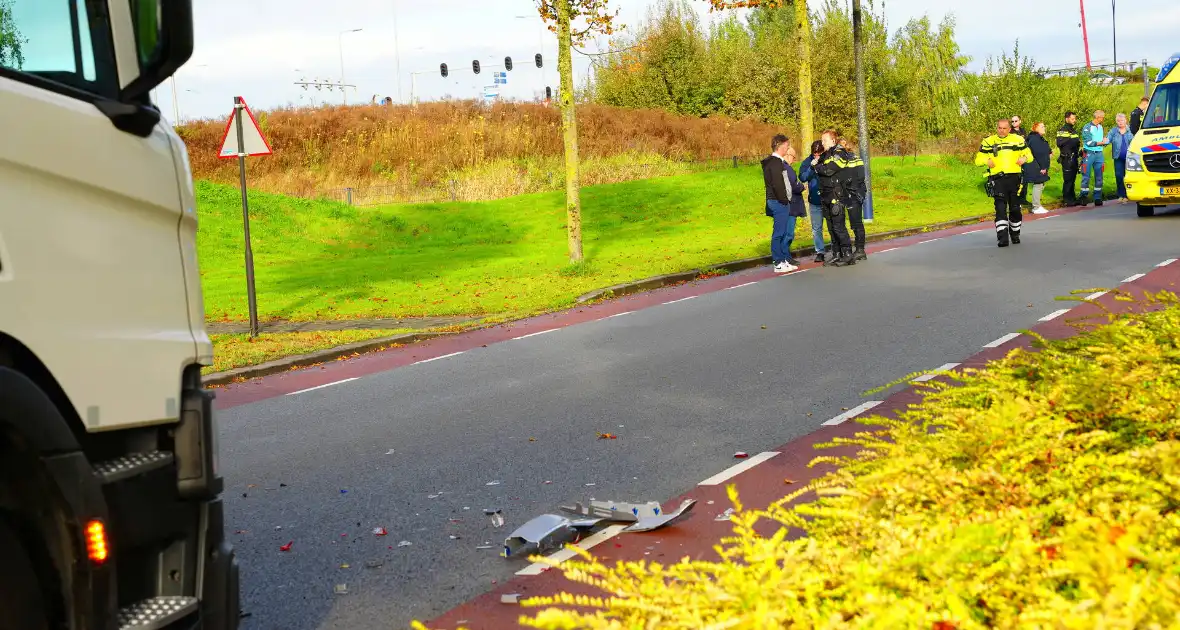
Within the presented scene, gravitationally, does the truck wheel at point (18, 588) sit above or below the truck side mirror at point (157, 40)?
below

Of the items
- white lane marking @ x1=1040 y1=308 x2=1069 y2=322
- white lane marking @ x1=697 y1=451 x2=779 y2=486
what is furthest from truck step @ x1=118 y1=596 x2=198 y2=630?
white lane marking @ x1=1040 y1=308 x2=1069 y2=322

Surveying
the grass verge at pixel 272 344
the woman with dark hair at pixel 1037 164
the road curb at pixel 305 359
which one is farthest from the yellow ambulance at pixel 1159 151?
the grass verge at pixel 272 344

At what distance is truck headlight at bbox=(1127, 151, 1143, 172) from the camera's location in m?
23.0

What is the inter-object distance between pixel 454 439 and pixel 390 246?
22.8 m

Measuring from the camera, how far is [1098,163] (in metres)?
28.9

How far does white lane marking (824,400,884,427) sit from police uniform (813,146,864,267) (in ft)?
35.7

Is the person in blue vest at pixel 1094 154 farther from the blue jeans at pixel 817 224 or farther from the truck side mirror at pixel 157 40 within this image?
the truck side mirror at pixel 157 40

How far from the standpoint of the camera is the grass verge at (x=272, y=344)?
1316 centimetres

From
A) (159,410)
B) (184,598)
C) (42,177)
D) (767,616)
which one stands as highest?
(42,177)

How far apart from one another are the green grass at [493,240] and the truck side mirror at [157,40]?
13.0 m

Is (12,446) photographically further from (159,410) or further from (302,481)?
(302,481)

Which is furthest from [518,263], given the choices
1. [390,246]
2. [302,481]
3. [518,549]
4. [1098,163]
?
[518,549]

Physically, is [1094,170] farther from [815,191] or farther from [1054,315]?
[1054,315]

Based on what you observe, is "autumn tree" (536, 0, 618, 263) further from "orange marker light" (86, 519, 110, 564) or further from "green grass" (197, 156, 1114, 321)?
"orange marker light" (86, 519, 110, 564)
